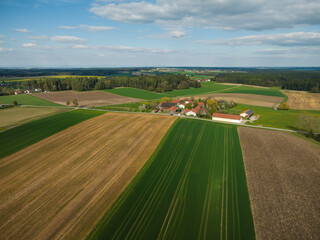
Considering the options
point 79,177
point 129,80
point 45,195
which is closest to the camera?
point 45,195

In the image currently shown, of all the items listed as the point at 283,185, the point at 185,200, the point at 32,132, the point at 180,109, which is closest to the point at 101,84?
the point at 180,109

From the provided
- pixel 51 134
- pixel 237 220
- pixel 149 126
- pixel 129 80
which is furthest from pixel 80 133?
pixel 129 80

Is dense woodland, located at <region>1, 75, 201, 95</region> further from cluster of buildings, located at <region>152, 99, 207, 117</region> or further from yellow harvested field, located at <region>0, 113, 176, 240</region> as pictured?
yellow harvested field, located at <region>0, 113, 176, 240</region>

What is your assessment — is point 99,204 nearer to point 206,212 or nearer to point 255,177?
point 206,212

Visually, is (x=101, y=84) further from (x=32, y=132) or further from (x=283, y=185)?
(x=283, y=185)

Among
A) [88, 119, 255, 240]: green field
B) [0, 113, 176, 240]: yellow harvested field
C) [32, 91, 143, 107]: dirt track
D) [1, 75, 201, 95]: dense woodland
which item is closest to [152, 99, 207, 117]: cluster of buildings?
[0, 113, 176, 240]: yellow harvested field
